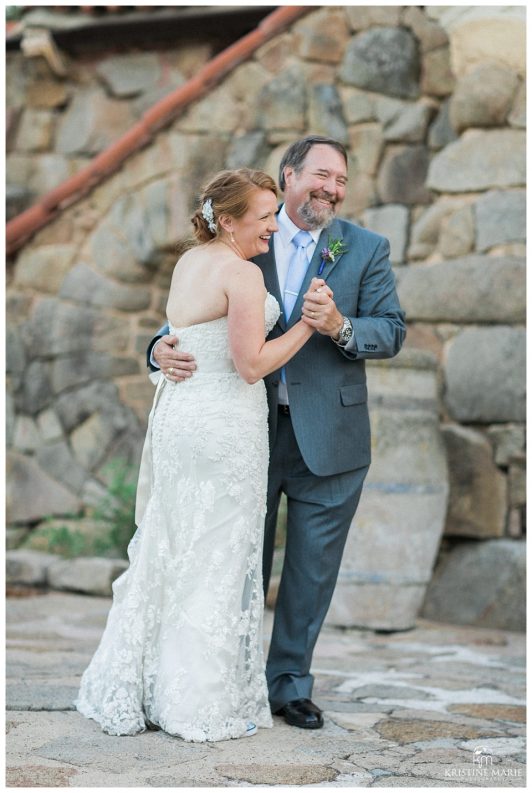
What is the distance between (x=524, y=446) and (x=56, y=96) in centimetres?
473

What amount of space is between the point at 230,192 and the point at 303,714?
5.39ft

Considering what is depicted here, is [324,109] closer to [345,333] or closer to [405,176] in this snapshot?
[405,176]

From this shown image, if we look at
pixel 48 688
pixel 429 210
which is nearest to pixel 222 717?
pixel 48 688

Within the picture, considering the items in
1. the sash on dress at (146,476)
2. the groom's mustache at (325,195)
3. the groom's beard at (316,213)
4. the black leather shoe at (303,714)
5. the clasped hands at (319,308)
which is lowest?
the black leather shoe at (303,714)

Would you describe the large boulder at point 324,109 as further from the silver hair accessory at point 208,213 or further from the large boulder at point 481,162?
the silver hair accessory at point 208,213

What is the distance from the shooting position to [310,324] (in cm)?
318

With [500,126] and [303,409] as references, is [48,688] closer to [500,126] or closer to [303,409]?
[303,409]

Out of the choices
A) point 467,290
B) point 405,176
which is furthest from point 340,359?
point 405,176

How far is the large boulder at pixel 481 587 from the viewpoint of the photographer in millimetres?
5336

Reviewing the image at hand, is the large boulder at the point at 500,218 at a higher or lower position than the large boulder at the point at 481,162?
lower

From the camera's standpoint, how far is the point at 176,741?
10.1 feet

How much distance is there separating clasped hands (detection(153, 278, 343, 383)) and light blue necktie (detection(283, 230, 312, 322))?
217 millimetres

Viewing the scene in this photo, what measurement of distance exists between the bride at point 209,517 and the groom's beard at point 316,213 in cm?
22

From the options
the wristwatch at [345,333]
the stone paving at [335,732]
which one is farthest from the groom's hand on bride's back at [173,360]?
the stone paving at [335,732]
